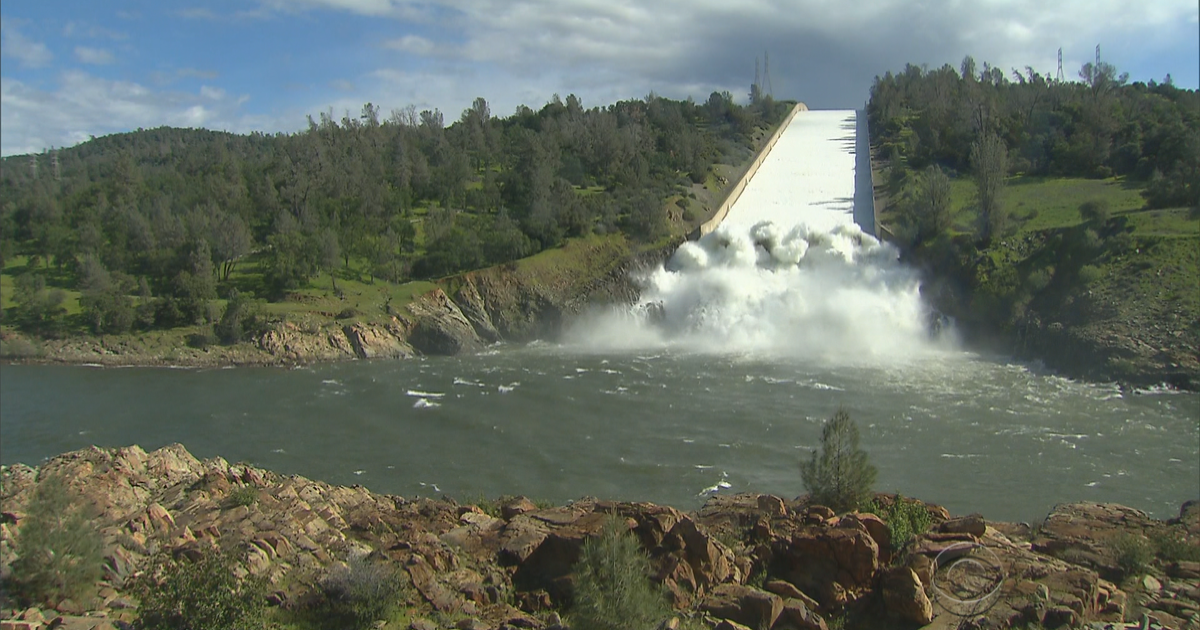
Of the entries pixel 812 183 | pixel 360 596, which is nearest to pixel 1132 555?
pixel 360 596

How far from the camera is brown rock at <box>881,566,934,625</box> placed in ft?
35.8

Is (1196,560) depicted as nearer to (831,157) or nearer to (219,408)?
(219,408)

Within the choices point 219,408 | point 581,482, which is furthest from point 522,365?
point 581,482

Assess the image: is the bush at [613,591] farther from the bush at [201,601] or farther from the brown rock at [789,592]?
the bush at [201,601]

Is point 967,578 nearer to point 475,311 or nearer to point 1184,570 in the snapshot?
point 1184,570

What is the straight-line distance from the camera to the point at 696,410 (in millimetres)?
29359

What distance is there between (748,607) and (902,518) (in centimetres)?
432

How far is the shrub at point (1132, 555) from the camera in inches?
494

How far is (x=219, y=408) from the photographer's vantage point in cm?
3119

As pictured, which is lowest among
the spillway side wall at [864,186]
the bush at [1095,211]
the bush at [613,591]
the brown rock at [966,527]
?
the brown rock at [966,527]

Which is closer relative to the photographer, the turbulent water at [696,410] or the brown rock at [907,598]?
the brown rock at [907,598]

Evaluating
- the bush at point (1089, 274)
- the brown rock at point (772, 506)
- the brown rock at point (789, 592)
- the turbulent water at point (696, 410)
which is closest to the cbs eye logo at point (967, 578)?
the brown rock at point (789, 592)

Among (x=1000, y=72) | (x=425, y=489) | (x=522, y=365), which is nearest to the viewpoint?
(x=425, y=489)

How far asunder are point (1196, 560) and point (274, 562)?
13.9 meters
